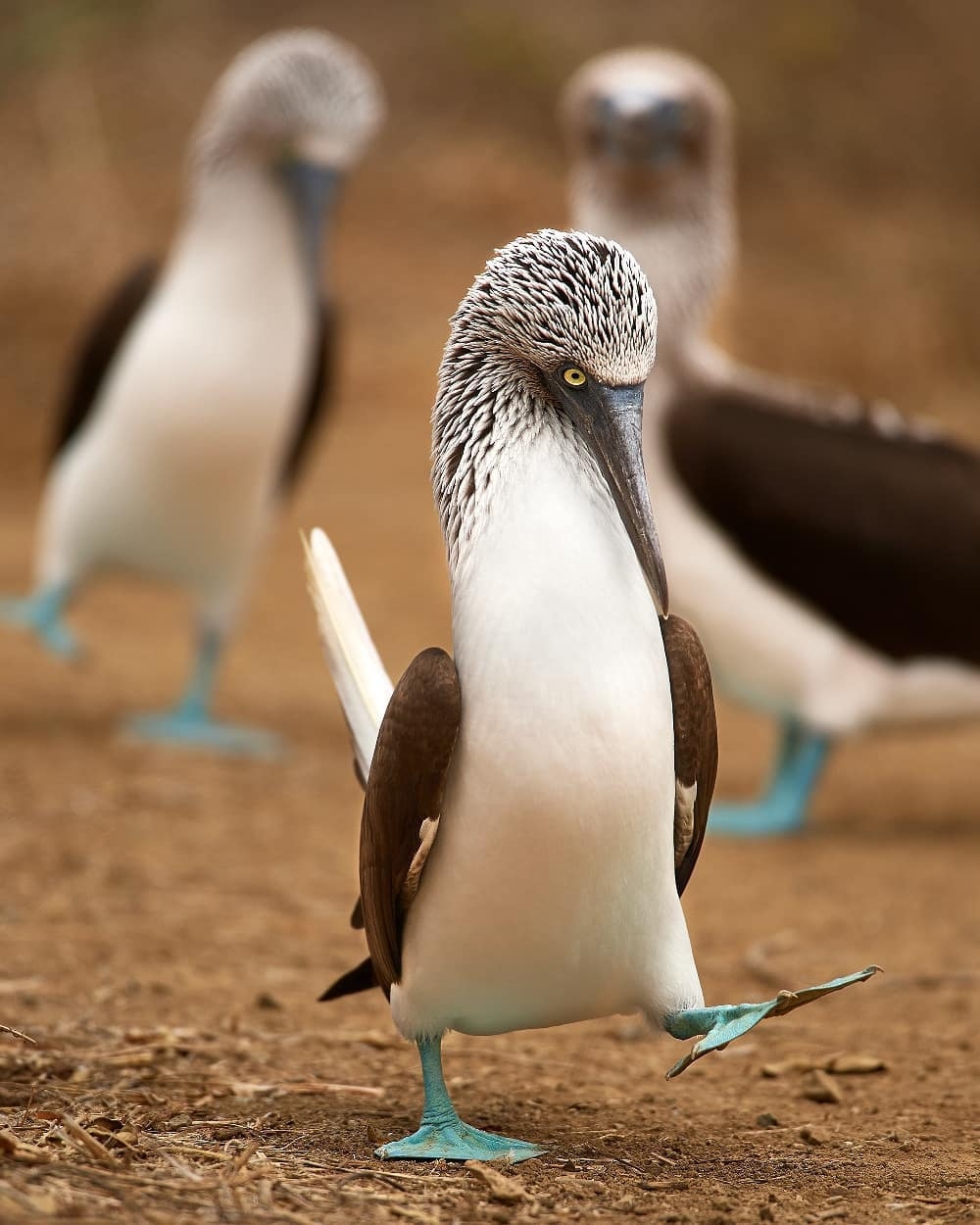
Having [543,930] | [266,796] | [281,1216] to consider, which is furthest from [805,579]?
[281,1216]

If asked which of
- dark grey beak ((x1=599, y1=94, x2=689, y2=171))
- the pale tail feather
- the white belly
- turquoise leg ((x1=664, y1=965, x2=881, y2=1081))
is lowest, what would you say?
turquoise leg ((x1=664, y1=965, x2=881, y2=1081))

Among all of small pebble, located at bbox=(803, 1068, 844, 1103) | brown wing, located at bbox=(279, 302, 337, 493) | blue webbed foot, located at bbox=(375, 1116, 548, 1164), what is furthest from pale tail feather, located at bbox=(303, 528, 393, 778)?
brown wing, located at bbox=(279, 302, 337, 493)

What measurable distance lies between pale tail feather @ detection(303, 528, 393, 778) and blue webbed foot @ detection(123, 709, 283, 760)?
13.9ft

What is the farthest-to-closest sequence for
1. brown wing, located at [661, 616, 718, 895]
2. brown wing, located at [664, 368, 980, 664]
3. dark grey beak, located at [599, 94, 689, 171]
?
dark grey beak, located at [599, 94, 689, 171]
brown wing, located at [664, 368, 980, 664]
brown wing, located at [661, 616, 718, 895]

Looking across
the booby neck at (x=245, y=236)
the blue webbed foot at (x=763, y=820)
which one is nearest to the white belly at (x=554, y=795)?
the blue webbed foot at (x=763, y=820)

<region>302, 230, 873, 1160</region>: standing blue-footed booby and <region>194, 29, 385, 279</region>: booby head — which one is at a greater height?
<region>194, 29, 385, 279</region>: booby head

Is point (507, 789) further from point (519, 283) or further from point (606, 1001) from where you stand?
point (519, 283)

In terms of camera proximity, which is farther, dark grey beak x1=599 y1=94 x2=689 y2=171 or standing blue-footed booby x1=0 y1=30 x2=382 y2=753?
standing blue-footed booby x1=0 y1=30 x2=382 y2=753

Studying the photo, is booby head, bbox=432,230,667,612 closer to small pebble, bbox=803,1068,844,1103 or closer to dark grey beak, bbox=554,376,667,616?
dark grey beak, bbox=554,376,667,616

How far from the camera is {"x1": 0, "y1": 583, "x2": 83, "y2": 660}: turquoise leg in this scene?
8.05 m

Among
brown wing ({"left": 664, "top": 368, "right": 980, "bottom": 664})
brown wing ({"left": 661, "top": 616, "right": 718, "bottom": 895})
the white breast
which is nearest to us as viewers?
brown wing ({"left": 661, "top": 616, "right": 718, "bottom": 895})

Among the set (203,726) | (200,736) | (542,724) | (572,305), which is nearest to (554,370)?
(572,305)

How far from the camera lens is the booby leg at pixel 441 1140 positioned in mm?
3195

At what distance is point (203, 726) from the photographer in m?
8.02
